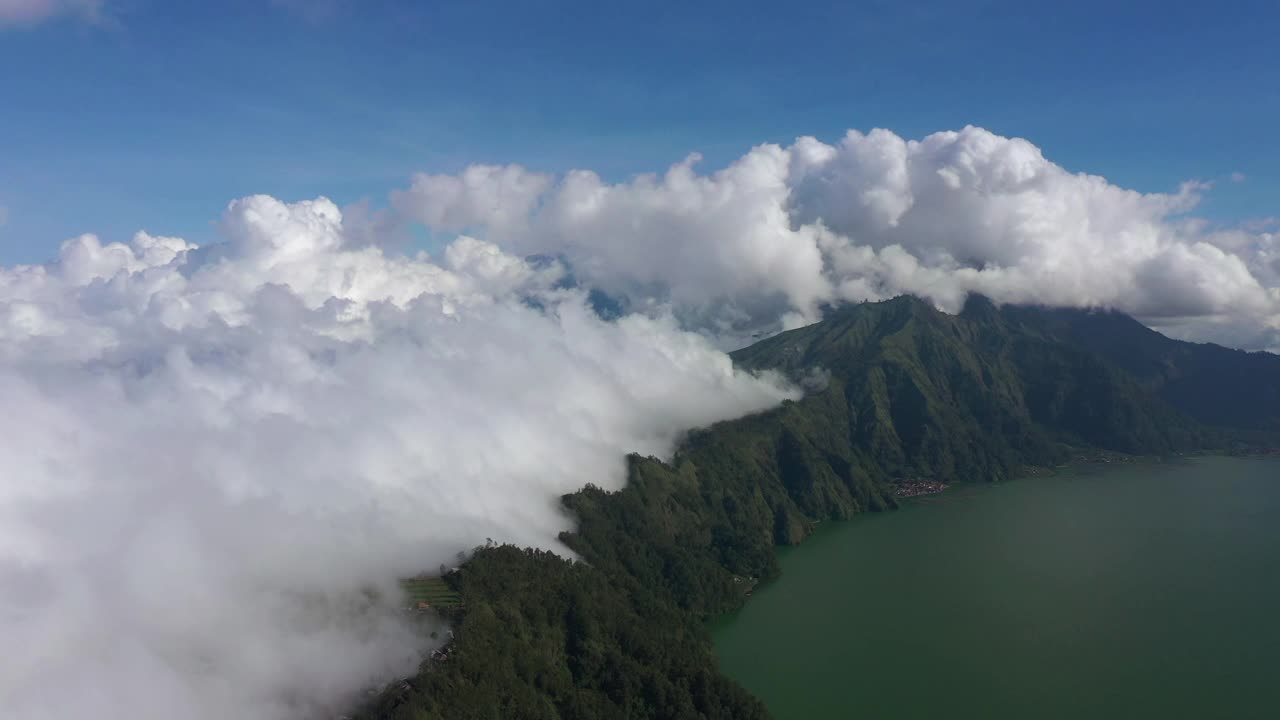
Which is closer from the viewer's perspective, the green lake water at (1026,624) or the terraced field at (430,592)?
the green lake water at (1026,624)

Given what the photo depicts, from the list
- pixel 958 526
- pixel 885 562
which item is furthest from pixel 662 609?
pixel 958 526

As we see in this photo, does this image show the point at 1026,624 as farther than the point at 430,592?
Yes

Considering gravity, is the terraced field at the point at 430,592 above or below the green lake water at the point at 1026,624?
above

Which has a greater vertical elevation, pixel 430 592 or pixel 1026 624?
pixel 430 592

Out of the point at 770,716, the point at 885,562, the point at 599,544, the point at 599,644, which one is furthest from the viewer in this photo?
the point at 885,562

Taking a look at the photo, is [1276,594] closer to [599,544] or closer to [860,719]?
[860,719]

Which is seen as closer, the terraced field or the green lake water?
the green lake water

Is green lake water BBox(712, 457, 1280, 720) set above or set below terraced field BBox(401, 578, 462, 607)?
below

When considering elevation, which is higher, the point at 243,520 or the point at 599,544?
the point at 243,520
